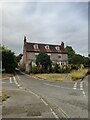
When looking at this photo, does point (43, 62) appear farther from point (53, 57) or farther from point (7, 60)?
point (53, 57)

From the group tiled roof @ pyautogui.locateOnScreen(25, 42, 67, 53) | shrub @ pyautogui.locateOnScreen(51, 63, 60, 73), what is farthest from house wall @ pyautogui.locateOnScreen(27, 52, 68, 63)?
shrub @ pyautogui.locateOnScreen(51, 63, 60, 73)

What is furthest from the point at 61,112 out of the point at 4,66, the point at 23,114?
the point at 4,66

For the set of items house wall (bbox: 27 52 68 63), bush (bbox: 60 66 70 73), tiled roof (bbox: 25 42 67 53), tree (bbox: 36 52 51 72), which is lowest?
bush (bbox: 60 66 70 73)

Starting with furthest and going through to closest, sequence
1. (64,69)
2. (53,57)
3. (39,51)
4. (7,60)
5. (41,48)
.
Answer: (53,57) < (41,48) < (39,51) < (64,69) < (7,60)

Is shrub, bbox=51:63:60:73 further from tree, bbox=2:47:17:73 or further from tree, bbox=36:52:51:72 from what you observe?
tree, bbox=2:47:17:73

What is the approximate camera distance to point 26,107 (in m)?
12.9

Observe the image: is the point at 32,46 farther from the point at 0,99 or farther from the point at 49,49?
the point at 0,99

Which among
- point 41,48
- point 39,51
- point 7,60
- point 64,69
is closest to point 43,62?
point 64,69

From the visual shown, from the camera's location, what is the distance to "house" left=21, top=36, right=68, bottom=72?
6066 cm

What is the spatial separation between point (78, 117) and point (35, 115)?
1999 millimetres

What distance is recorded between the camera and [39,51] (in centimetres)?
6172

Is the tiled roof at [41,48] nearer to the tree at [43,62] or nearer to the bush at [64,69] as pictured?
the tree at [43,62]

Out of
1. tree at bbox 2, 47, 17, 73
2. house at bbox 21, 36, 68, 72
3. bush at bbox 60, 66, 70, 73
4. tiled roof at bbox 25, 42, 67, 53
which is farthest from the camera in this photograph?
tiled roof at bbox 25, 42, 67, 53

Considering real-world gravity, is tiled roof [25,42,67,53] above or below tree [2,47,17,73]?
above
